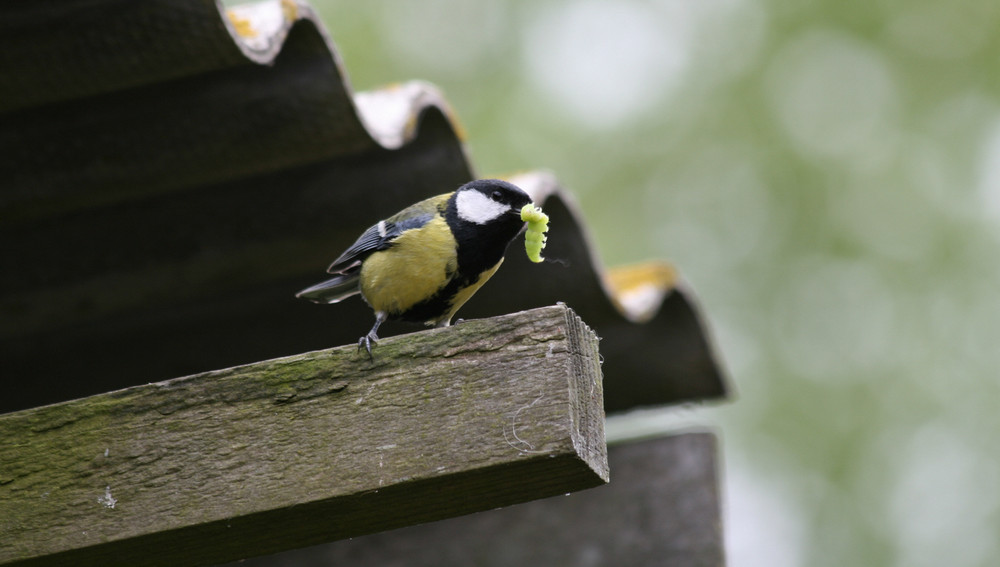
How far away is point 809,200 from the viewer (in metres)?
11.2

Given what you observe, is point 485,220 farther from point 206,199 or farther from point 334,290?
point 206,199

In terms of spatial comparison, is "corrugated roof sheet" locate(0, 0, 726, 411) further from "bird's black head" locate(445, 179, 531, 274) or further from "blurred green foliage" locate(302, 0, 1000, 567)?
"blurred green foliage" locate(302, 0, 1000, 567)

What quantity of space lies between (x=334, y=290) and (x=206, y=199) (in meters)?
0.47

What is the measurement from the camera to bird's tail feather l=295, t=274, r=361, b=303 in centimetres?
293

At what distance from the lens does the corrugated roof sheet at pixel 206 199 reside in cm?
208

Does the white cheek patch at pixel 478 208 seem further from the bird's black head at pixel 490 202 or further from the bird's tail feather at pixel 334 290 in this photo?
the bird's tail feather at pixel 334 290

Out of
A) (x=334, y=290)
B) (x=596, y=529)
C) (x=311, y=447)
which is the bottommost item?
(x=596, y=529)

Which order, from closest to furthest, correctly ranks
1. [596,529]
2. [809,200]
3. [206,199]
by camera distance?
[206,199] < [596,529] < [809,200]

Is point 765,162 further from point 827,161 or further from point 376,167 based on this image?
point 376,167

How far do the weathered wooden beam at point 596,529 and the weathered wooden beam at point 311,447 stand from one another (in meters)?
1.61

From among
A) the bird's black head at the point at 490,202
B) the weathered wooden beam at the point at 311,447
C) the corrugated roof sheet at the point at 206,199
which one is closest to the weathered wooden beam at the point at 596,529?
the corrugated roof sheet at the point at 206,199

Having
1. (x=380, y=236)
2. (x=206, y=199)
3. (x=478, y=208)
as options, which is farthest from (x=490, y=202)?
(x=206, y=199)

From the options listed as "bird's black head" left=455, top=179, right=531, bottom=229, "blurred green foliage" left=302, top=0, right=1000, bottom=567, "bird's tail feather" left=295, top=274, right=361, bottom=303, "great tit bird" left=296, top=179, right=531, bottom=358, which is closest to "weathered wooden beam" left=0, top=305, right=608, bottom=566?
"great tit bird" left=296, top=179, right=531, bottom=358

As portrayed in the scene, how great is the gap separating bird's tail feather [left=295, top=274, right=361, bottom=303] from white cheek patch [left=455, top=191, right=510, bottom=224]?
1.34ft
